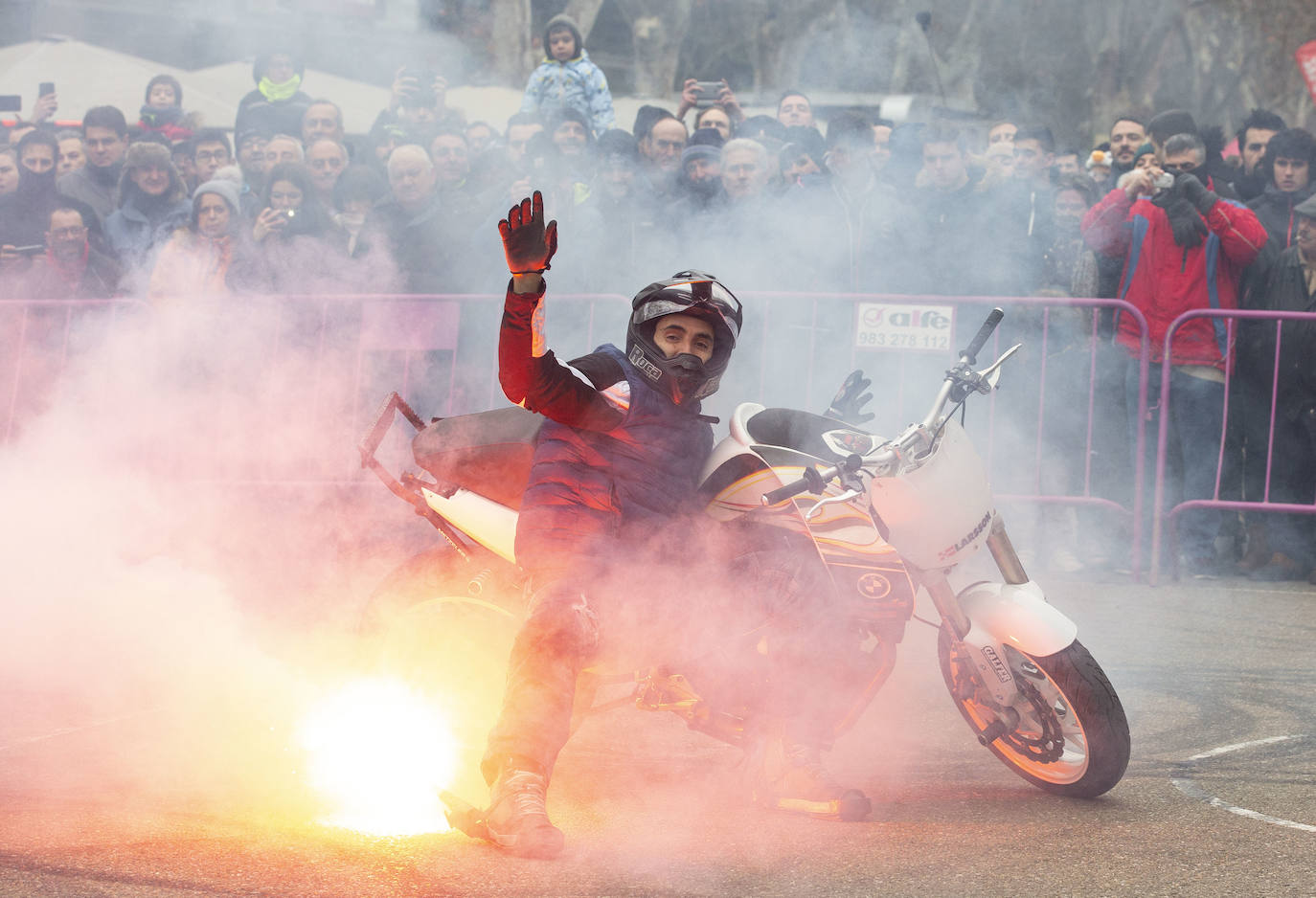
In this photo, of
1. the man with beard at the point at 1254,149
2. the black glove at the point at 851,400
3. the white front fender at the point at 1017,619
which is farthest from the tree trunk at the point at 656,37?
the white front fender at the point at 1017,619

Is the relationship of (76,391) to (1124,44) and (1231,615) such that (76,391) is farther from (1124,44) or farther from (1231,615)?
(1124,44)

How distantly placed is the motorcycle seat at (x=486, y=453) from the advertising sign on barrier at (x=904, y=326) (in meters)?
3.87

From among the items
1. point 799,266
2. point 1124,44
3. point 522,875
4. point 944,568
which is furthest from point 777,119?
point 1124,44

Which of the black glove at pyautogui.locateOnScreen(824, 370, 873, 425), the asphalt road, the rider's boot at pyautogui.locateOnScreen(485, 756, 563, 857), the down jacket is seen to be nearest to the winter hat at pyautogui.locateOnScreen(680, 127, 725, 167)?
the down jacket

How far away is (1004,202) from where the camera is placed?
8.12 m

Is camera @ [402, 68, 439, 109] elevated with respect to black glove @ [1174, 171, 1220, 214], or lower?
elevated

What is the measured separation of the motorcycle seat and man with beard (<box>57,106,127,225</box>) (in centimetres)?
684

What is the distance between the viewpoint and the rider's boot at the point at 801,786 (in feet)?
11.9

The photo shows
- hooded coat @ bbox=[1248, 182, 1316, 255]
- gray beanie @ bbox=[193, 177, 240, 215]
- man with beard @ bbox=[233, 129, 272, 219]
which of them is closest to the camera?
hooded coat @ bbox=[1248, 182, 1316, 255]

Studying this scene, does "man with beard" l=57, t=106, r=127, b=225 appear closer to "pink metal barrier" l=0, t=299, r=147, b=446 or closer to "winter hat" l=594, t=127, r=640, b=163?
Answer: "pink metal barrier" l=0, t=299, r=147, b=446

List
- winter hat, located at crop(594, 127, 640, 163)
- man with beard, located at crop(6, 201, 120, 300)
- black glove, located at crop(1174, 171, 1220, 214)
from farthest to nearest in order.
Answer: man with beard, located at crop(6, 201, 120, 300)
winter hat, located at crop(594, 127, 640, 163)
black glove, located at crop(1174, 171, 1220, 214)

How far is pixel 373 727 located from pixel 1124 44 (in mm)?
17732

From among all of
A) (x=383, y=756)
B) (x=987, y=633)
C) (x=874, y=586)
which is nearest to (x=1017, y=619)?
(x=987, y=633)

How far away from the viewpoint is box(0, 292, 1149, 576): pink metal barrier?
755 cm
